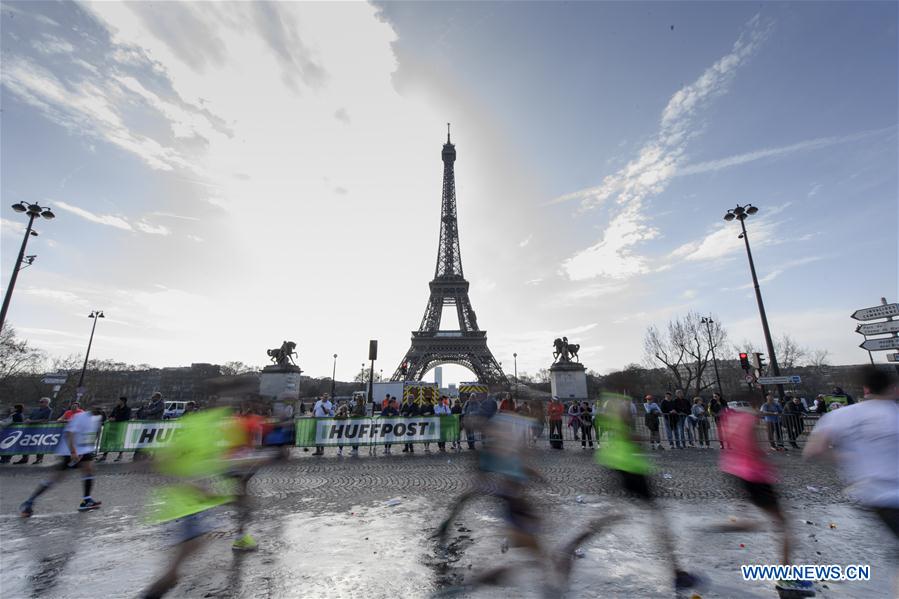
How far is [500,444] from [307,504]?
14.5 ft

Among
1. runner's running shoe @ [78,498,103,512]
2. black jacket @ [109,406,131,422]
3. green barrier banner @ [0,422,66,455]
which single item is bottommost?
runner's running shoe @ [78,498,103,512]

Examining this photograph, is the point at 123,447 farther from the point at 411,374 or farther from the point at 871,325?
the point at 411,374

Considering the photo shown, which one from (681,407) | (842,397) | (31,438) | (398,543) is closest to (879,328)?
(681,407)

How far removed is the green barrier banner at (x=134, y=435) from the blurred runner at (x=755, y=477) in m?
14.2

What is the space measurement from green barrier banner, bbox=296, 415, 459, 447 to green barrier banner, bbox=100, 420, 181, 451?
158 inches

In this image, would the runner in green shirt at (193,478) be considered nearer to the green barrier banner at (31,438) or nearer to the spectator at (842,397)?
the green barrier banner at (31,438)

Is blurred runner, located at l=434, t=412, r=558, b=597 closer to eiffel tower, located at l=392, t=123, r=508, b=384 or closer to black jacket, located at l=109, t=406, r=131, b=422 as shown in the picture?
black jacket, located at l=109, t=406, r=131, b=422

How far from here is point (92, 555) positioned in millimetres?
4594

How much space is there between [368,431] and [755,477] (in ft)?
37.8

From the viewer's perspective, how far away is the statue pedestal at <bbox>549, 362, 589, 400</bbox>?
1086 inches

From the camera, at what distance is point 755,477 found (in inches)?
153

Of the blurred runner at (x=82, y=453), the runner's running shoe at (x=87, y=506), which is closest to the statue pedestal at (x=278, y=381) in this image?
the blurred runner at (x=82, y=453)

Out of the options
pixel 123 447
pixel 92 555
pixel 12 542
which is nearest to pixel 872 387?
pixel 92 555

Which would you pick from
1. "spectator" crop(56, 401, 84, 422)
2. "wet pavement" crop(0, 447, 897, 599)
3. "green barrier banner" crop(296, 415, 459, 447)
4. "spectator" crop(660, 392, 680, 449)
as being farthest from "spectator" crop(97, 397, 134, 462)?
"spectator" crop(660, 392, 680, 449)
